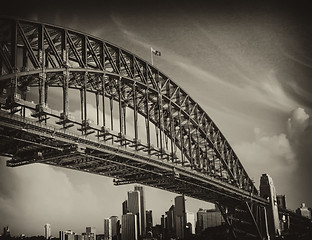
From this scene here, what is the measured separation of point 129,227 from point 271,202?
43.5m

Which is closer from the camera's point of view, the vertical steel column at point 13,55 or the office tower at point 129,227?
the vertical steel column at point 13,55

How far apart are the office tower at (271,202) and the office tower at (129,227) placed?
3609cm

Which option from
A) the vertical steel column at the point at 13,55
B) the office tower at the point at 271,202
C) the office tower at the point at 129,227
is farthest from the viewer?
the office tower at the point at 129,227

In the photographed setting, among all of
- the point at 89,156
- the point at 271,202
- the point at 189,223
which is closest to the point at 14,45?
the point at 89,156

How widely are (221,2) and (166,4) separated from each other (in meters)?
2.89

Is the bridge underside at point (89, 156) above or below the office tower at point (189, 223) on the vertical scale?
above

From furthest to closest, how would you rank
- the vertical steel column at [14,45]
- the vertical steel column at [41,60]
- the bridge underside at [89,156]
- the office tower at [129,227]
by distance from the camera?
the office tower at [129,227] < the vertical steel column at [41,60] < the bridge underside at [89,156] < the vertical steel column at [14,45]

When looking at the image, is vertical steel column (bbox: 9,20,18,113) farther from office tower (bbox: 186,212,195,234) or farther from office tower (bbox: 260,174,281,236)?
office tower (bbox: 186,212,195,234)

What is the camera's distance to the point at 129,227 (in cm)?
9462

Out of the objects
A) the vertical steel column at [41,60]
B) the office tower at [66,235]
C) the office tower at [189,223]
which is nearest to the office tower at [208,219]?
the office tower at [189,223]

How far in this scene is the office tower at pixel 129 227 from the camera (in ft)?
289

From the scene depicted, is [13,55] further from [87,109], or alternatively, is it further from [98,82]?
[87,109]

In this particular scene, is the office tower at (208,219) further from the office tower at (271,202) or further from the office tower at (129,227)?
the office tower at (271,202)

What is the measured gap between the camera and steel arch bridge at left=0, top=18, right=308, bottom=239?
20.6 meters
